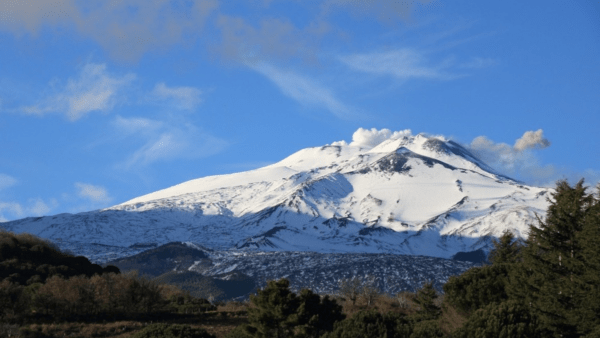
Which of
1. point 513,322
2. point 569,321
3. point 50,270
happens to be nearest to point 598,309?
point 569,321

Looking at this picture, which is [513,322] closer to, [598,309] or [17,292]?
[598,309]

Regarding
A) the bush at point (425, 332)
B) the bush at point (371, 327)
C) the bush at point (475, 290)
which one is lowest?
the bush at point (425, 332)

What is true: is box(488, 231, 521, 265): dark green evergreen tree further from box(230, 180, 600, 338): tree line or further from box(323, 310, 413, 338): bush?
box(323, 310, 413, 338): bush

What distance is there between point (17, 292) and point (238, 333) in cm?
2445

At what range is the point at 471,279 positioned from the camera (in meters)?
50.6

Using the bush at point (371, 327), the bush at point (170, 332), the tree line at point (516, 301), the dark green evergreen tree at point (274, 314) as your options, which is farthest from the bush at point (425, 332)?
the bush at point (170, 332)

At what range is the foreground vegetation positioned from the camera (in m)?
39.6

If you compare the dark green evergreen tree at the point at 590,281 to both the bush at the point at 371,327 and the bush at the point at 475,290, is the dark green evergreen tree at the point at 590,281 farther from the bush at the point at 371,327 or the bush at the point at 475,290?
the bush at the point at 371,327

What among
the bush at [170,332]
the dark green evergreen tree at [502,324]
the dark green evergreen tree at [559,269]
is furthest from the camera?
the bush at [170,332]

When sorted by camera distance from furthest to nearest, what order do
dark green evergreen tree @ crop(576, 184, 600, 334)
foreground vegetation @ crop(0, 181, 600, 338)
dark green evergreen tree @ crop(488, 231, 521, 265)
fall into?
dark green evergreen tree @ crop(488, 231, 521, 265) < foreground vegetation @ crop(0, 181, 600, 338) < dark green evergreen tree @ crop(576, 184, 600, 334)

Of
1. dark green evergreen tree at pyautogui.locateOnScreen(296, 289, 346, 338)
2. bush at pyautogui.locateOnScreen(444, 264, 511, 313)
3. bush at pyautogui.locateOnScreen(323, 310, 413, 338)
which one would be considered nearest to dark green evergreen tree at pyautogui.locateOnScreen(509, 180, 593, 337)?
bush at pyautogui.locateOnScreen(444, 264, 511, 313)

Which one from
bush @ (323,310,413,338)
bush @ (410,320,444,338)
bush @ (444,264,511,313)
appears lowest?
bush @ (410,320,444,338)

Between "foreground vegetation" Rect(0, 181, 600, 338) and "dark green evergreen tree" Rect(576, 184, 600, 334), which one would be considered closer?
"dark green evergreen tree" Rect(576, 184, 600, 334)

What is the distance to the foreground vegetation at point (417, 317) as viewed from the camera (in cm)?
3959
